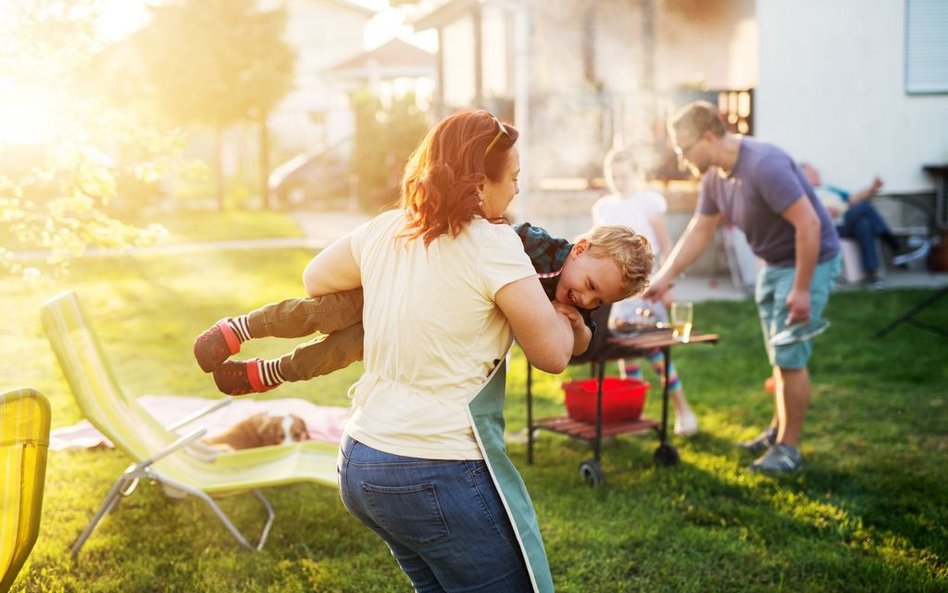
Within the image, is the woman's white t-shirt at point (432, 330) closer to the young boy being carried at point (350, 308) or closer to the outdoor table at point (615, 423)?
the young boy being carried at point (350, 308)

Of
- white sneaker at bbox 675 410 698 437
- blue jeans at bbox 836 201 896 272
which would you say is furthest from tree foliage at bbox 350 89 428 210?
white sneaker at bbox 675 410 698 437

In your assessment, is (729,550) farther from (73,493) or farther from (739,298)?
(739,298)

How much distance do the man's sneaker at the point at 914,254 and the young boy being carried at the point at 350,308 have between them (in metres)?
9.76

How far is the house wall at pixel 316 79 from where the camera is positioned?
2983 centimetres

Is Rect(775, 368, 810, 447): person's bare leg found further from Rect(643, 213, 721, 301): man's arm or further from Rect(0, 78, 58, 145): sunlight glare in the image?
Rect(0, 78, 58, 145): sunlight glare

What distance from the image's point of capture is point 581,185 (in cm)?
1404

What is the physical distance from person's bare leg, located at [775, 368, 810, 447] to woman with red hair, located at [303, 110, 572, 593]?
3175 millimetres

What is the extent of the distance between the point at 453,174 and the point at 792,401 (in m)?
3.58

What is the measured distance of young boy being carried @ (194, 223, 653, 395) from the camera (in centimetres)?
254

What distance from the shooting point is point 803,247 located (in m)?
4.82

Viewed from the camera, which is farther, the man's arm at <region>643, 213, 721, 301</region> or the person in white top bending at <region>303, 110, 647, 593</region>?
the man's arm at <region>643, 213, 721, 301</region>

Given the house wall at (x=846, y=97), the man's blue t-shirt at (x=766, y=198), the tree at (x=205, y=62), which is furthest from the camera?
the tree at (x=205, y=62)

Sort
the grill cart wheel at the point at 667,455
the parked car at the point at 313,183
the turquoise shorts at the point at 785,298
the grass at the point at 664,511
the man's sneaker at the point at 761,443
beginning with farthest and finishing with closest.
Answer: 1. the parked car at the point at 313,183
2. the man's sneaker at the point at 761,443
3. the grill cart wheel at the point at 667,455
4. the turquoise shorts at the point at 785,298
5. the grass at the point at 664,511

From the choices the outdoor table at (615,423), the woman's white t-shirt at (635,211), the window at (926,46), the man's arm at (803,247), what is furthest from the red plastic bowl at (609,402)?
the window at (926,46)
